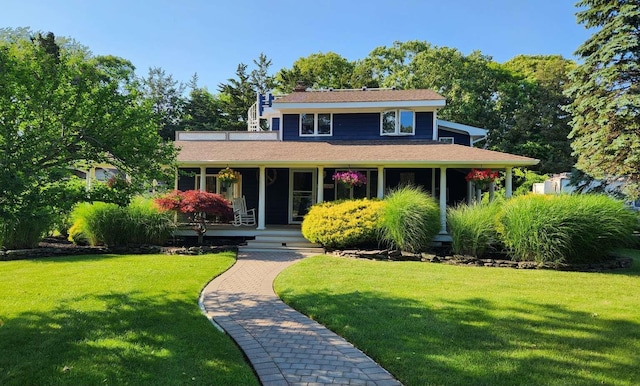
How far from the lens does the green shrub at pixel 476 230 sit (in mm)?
10711

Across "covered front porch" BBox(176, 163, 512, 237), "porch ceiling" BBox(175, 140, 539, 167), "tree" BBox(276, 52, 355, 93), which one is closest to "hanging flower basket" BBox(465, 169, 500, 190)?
"porch ceiling" BBox(175, 140, 539, 167)

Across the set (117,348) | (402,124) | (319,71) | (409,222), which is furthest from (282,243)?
(319,71)

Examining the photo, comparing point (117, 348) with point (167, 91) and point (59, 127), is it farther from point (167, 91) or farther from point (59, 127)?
point (167, 91)

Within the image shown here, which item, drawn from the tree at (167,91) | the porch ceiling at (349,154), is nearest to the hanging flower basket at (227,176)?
the porch ceiling at (349,154)

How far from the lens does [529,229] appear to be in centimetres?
1003

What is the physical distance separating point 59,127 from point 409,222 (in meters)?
8.40

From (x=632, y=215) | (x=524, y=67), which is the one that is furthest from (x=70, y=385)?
(x=524, y=67)

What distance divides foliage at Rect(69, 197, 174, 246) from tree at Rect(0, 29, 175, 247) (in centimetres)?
583

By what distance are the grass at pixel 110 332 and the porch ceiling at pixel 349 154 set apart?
6094 millimetres

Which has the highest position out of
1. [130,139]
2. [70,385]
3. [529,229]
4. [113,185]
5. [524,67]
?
[524,67]

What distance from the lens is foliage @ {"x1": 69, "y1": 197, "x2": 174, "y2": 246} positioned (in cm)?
1166

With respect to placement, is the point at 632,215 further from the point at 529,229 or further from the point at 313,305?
the point at 313,305

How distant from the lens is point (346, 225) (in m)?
11.6

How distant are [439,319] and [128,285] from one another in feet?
17.7
